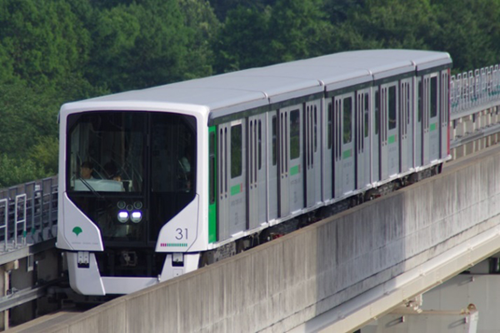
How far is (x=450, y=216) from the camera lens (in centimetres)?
2262

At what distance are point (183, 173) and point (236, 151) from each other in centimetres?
138

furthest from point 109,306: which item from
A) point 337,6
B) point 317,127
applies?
point 337,6

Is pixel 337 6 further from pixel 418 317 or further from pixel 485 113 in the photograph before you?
pixel 418 317

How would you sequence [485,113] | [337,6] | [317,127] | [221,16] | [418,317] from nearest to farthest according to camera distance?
[317,127] → [418,317] → [485,113] → [337,6] → [221,16]

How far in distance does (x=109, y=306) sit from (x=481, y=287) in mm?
17077

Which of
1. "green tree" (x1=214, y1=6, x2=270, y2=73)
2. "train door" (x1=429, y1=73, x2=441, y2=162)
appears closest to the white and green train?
"train door" (x1=429, y1=73, x2=441, y2=162)

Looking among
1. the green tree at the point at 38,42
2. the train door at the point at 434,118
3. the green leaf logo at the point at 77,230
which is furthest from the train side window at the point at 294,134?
the green tree at the point at 38,42

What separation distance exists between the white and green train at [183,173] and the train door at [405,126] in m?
3.80

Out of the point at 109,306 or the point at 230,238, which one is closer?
the point at 109,306

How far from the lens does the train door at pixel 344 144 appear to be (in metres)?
23.2

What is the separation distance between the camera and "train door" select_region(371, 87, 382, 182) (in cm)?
2484

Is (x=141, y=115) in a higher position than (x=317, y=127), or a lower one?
higher

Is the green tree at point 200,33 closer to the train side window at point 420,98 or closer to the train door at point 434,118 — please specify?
the train door at point 434,118

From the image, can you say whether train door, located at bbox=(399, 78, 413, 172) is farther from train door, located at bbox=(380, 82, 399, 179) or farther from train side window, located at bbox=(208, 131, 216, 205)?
train side window, located at bbox=(208, 131, 216, 205)
